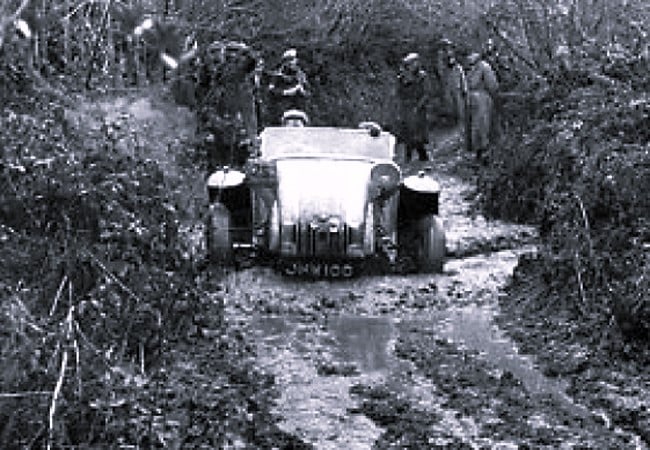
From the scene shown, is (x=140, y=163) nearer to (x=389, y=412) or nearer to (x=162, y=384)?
(x=162, y=384)

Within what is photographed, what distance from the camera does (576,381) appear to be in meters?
9.08

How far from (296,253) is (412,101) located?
858cm

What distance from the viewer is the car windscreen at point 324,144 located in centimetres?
1295

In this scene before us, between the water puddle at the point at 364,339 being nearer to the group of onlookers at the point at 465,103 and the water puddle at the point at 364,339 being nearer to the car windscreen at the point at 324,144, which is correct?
the car windscreen at the point at 324,144

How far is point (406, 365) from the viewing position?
9555 mm

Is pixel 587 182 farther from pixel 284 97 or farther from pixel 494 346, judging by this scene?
pixel 284 97

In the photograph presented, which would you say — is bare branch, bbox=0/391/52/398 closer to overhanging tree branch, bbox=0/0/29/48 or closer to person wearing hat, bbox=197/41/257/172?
overhanging tree branch, bbox=0/0/29/48

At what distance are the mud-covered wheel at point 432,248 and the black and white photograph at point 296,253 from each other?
0.09 ft

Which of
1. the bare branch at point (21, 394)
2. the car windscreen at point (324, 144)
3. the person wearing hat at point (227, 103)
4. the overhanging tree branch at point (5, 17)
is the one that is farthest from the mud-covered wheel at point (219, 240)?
the bare branch at point (21, 394)

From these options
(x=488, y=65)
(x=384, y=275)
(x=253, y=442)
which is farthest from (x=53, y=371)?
(x=488, y=65)

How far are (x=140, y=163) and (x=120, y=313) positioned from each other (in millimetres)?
2419

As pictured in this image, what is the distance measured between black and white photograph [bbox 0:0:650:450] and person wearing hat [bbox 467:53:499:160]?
0.55 meters

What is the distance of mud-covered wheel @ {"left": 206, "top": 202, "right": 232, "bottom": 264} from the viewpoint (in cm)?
1236

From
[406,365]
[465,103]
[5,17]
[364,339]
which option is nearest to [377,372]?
[406,365]
